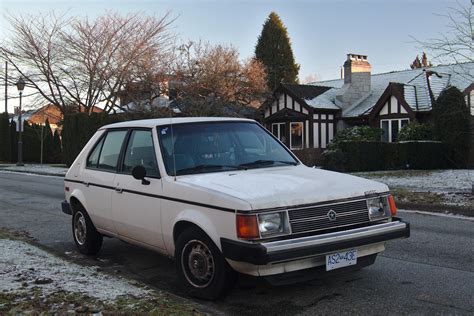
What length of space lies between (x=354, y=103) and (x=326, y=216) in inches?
1162

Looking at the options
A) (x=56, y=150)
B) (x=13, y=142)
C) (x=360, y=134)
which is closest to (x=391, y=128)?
(x=360, y=134)

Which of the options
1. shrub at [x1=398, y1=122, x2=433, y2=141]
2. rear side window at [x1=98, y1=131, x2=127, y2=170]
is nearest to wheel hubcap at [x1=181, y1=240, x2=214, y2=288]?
rear side window at [x1=98, y1=131, x2=127, y2=170]

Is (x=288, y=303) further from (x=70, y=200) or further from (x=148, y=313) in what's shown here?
(x=70, y=200)

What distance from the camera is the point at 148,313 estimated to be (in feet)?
14.6

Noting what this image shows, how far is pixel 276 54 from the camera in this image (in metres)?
47.9

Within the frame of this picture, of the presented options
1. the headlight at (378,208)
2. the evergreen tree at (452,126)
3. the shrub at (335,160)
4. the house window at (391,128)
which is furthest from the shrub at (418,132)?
the headlight at (378,208)

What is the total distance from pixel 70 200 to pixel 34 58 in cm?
2670

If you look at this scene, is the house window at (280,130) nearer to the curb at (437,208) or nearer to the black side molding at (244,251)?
the curb at (437,208)

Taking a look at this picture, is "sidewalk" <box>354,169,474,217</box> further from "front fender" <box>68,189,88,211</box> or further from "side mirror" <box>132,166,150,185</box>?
"side mirror" <box>132,166,150,185</box>

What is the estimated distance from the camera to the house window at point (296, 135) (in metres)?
33.1

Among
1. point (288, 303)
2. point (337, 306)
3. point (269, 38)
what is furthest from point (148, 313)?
point (269, 38)

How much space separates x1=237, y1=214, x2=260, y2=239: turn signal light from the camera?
462 cm

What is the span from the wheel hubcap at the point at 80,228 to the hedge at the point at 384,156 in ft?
53.3

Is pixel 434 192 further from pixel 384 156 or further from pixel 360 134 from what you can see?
pixel 360 134
